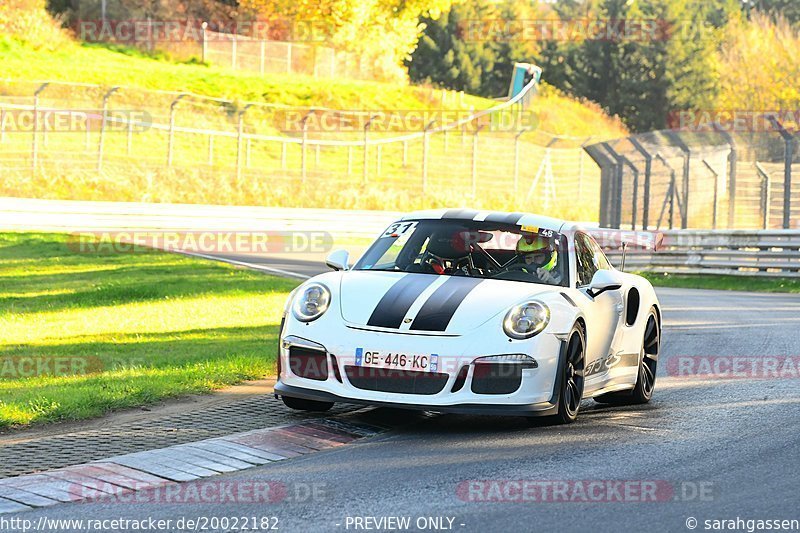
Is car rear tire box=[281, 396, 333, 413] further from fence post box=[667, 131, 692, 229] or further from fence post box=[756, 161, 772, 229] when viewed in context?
fence post box=[667, 131, 692, 229]

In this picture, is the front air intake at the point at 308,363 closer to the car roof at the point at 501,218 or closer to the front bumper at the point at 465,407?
the front bumper at the point at 465,407

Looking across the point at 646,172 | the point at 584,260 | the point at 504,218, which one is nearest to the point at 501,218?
the point at 504,218

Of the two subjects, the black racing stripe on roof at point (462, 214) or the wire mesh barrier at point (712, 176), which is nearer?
the black racing stripe on roof at point (462, 214)

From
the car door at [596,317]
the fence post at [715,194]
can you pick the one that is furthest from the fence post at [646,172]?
the car door at [596,317]

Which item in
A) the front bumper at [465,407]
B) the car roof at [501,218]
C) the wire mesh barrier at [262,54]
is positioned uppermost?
the wire mesh barrier at [262,54]

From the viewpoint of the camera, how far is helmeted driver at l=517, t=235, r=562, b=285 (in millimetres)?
8789

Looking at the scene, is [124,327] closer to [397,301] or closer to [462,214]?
[462,214]

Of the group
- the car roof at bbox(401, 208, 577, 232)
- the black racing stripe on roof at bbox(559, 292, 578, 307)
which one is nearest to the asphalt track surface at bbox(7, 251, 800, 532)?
the black racing stripe on roof at bbox(559, 292, 578, 307)

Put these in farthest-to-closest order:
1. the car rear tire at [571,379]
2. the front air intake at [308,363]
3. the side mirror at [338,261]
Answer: the side mirror at [338,261]
the car rear tire at [571,379]
the front air intake at [308,363]

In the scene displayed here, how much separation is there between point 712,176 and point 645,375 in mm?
15538

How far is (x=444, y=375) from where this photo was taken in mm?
7637

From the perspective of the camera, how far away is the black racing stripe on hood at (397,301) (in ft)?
25.7

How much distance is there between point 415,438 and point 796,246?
654 inches

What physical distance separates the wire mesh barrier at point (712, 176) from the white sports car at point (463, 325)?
13414mm
